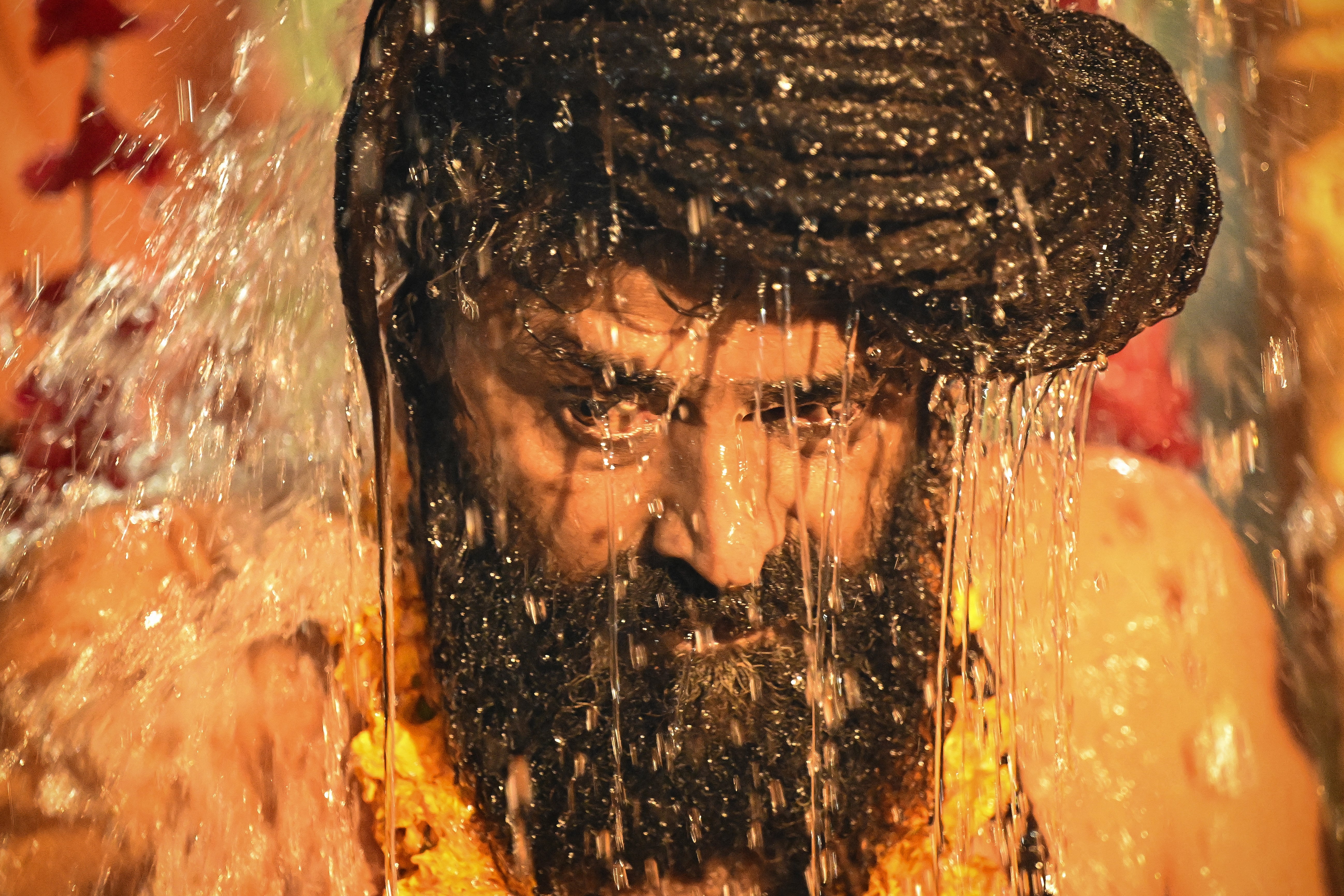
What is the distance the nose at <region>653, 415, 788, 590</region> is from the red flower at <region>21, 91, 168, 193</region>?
2.25 metres

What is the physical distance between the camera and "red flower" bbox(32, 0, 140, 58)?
9.33 ft

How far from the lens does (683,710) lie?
5.24 ft

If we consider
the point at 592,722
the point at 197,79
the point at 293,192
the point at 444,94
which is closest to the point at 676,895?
the point at 592,722

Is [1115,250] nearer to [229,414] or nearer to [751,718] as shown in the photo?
[751,718]

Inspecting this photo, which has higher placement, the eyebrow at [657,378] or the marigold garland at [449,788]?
the eyebrow at [657,378]

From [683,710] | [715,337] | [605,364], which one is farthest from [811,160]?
[683,710]

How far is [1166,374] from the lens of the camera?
3.53m

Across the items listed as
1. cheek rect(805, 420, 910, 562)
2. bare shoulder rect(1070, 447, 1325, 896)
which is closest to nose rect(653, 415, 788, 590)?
cheek rect(805, 420, 910, 562)

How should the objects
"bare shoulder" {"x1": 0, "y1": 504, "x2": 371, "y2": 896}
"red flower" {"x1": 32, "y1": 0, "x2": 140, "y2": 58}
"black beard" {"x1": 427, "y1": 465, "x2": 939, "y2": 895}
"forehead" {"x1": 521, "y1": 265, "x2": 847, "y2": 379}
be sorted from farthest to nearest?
"red flower" {"x1": 32, "y1": 0, "x2": 140, "y2": 58} < "bare shoulder" {"x1": 0, "y1": 504, "x2": 371, "y2": 896} < "black beard" {"x1": 427, "y1": 465, "x2": 939, "y2": 895} < "forehead" {"x1": 521, "y1": 265, "x2": 847, "y2": 379}

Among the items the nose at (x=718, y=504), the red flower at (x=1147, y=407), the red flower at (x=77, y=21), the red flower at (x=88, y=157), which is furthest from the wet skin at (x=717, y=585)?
the red flower at (x=77, y=21)

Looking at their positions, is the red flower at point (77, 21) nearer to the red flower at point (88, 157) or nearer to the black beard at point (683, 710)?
the red flower at point (88, 157)

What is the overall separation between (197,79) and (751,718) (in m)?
2.45

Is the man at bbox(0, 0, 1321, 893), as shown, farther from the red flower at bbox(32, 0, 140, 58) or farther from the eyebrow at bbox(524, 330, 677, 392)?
the red flower at bbox(32, 0, 140, 58)

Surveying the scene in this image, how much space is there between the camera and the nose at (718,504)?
1.51m
